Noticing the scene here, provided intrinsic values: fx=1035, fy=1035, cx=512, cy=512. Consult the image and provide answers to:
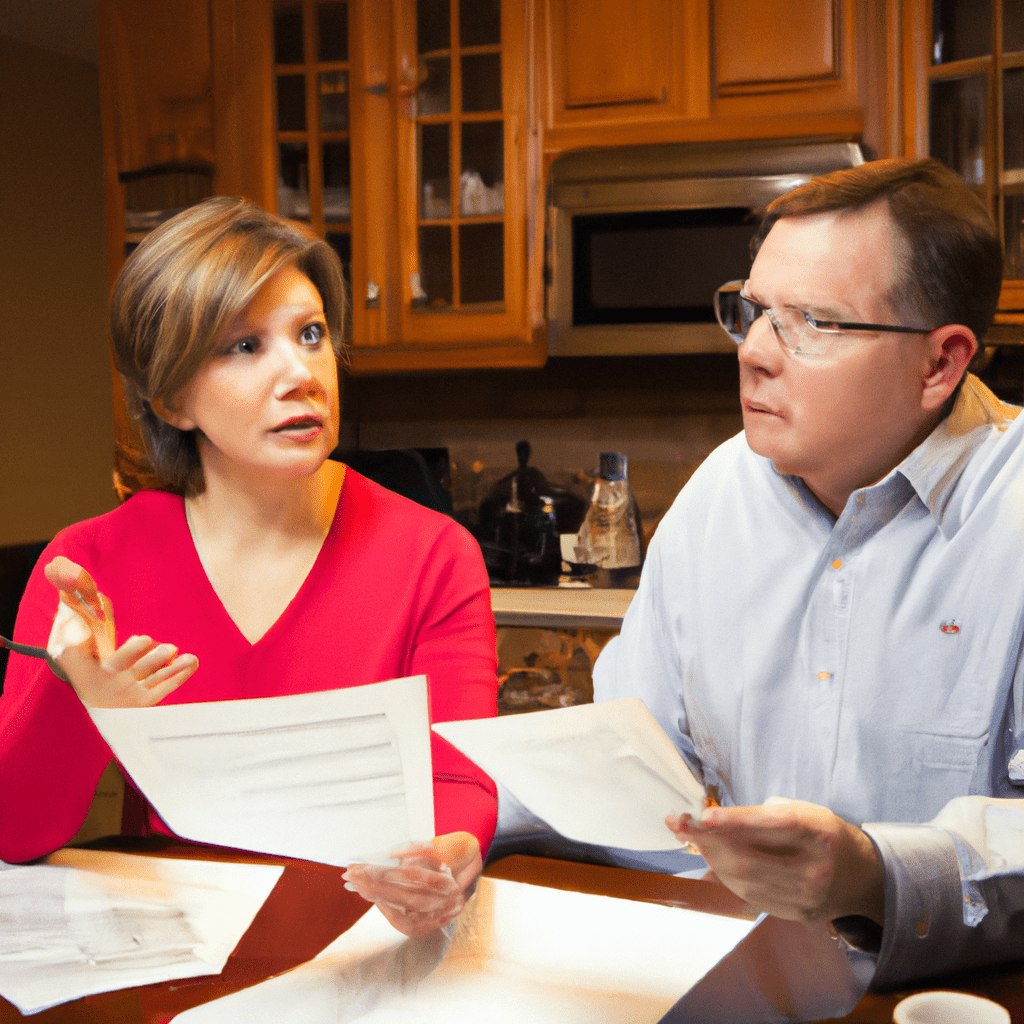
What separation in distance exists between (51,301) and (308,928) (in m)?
3.65

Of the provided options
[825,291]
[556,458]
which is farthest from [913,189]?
[556,458]

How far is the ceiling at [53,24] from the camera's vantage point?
10.9 ft

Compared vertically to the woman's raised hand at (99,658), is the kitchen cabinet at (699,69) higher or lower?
higher

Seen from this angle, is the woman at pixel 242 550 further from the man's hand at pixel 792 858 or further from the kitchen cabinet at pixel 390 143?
the kitchen cabinet at pixel 390 143

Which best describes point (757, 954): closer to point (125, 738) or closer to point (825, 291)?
point (125, 738)

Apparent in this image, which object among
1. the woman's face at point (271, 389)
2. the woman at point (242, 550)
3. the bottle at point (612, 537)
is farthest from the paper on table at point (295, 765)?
the bottle at point (612, 537)

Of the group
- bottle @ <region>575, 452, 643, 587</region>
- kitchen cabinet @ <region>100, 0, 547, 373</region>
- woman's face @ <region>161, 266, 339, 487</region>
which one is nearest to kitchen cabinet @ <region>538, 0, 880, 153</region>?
kitchen cabinet @ <region>100, 0, 547, 373</region>

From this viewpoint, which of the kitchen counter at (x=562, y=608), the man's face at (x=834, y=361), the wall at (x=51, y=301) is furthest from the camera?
the wall at (x=51, y=301)

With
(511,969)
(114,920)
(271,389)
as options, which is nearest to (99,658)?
(114,920)

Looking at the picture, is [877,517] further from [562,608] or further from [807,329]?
[562,608]

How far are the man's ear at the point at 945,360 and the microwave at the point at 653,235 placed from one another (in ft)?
5.12

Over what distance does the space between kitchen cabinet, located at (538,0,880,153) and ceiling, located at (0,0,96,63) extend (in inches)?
66.6

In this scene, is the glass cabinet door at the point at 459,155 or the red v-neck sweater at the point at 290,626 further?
the glass cabinet door at the point at 459,155

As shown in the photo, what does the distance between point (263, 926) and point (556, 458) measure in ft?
7.67
